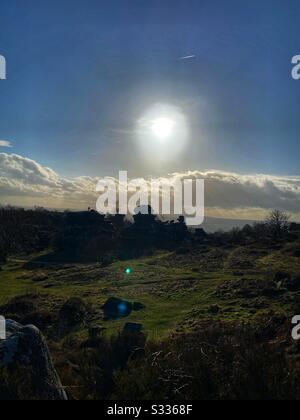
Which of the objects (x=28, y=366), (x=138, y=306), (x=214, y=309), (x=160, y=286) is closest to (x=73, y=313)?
(x=138, y=306)

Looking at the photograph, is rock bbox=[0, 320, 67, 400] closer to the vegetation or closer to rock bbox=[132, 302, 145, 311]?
the vegetation

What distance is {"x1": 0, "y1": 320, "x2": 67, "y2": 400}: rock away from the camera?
9828mm

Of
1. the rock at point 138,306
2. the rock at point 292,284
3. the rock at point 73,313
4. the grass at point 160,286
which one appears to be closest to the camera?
the grass at point 160,286

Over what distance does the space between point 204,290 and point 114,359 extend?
1685cm

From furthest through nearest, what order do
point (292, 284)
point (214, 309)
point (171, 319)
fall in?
1. point (292, 284)
2. point (214, 309)
3. point (171, 319)

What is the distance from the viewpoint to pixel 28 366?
10.4 meters

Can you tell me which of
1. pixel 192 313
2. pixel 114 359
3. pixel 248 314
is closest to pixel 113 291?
pixel 192 313

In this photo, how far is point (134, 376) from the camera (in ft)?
36.7

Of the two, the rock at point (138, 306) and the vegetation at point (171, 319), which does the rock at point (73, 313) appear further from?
the rock at point (138, 306)

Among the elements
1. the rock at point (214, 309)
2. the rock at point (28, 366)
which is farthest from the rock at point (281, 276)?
the rock at point (28, 366)

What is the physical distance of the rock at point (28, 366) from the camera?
32.2 feet

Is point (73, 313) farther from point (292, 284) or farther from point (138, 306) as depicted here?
point (292, 284)

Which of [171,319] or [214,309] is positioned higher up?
[214,309]
